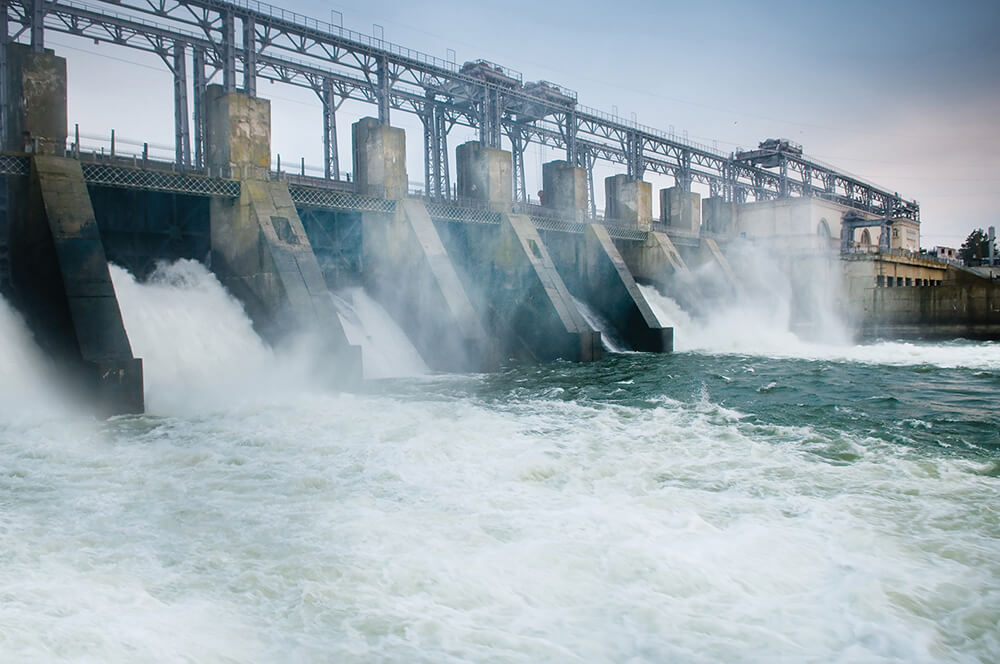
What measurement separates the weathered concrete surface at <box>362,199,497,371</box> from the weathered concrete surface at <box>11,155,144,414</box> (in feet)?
25.5

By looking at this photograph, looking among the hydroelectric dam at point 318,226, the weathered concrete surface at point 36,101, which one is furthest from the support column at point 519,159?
the weathered concrete surface at point 36,101

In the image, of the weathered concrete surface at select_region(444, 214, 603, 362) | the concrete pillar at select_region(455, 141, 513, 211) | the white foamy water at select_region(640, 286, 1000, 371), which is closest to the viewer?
the weathered concrete surface at select_region(444, 214, 603, 362)

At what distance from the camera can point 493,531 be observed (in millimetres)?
5867

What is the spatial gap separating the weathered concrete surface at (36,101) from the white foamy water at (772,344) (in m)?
18.3

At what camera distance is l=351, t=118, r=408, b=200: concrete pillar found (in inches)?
789

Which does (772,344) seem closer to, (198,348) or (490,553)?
(198,348)

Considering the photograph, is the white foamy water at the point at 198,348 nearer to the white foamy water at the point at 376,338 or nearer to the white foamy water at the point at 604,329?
the white foamy water at the point at 376,338

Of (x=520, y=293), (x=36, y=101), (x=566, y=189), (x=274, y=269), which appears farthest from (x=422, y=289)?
(x=566, y=189)

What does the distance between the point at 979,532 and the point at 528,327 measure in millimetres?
15516

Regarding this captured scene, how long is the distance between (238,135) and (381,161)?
4.30 meters

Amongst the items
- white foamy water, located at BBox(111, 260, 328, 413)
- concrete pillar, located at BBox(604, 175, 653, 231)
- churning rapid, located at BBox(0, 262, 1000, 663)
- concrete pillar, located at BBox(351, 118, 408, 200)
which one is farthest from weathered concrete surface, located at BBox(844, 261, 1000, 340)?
white foamy water, located at BBox(111, 260, 328, 413)

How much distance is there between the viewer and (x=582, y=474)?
7.60m

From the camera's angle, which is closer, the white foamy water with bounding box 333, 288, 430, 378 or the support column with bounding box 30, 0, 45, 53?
the white foamy water with bounding box 333, 288, 430, 378

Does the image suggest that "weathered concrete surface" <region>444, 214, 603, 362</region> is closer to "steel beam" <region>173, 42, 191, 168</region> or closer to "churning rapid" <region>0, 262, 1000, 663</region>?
"churning rapid" <region>0, 262, 1000, 663</region>
